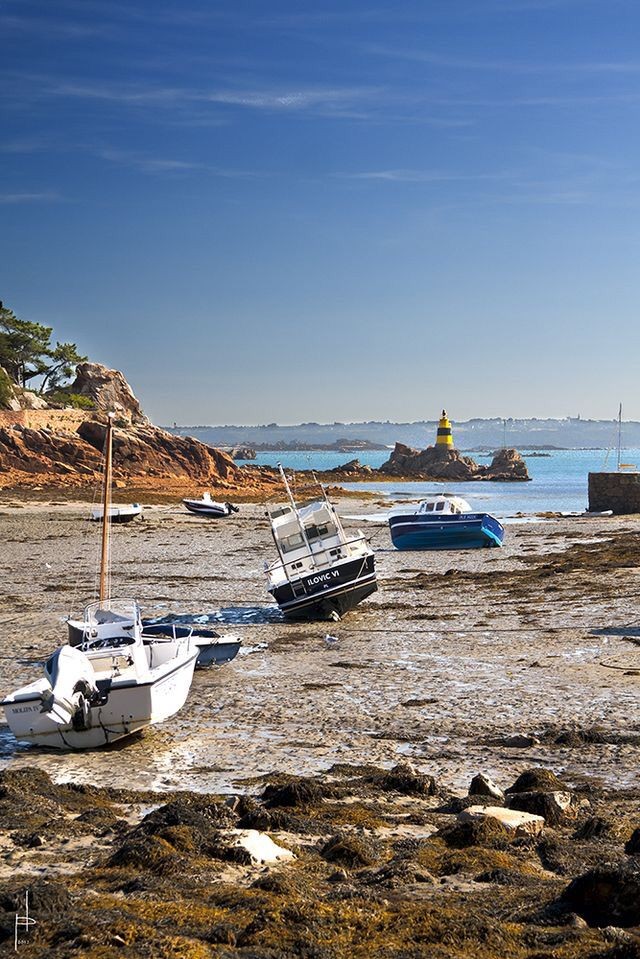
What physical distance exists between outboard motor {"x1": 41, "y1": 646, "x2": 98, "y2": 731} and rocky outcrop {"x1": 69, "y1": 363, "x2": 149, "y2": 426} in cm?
8613

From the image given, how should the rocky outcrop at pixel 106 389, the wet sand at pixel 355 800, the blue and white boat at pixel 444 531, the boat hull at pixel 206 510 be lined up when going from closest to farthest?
the wet sand at pixel 355 800 → the blue and white boat at pixel 444 531 → the boat hull at pixel 206 510 → the rocky outcrop at pixel 106 389

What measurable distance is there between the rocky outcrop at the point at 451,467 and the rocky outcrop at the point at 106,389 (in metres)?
29.9

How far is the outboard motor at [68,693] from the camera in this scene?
40.4ft

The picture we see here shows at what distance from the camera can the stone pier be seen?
181 ft

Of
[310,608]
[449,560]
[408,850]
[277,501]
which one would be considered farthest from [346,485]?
[408,850]

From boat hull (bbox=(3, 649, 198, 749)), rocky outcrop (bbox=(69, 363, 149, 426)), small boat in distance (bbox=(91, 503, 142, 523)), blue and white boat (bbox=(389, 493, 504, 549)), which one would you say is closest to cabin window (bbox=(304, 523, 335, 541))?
boat hull (bbox=(3, 649, 198, 749))

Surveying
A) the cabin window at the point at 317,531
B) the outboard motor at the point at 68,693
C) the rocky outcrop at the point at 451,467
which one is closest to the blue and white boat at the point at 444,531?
the cabin window at the point at 317,531

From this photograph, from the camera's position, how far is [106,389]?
101m

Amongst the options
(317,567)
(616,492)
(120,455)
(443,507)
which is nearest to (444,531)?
(443,507)

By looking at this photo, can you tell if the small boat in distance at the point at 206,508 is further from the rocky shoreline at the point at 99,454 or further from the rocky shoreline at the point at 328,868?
the rocky shoreline at the point at 328,868

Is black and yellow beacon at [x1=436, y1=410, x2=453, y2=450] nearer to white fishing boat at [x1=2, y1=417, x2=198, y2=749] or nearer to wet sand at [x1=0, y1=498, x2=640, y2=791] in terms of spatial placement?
wet sand at [x1=0, y1=498, x2=640, y2=791]

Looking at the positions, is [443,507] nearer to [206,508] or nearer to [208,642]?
[206,508]

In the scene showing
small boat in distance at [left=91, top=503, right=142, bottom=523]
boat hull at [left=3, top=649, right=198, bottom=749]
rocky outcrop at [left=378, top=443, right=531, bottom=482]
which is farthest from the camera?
rocky outcrop at [left=378, top=443, right=531, bottom=482]

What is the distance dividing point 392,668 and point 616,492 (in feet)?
134
